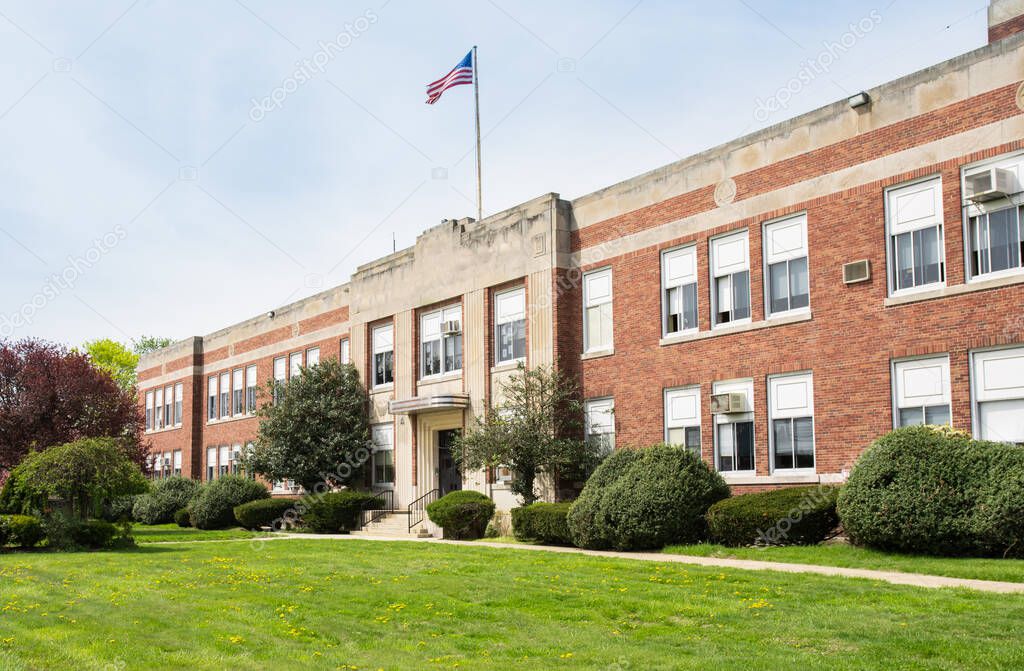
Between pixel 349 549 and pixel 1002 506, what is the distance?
43.2 ft

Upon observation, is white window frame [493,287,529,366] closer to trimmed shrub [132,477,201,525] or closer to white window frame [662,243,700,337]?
white window frame [662,243,700,337]

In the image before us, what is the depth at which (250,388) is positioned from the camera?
4666 centimetres

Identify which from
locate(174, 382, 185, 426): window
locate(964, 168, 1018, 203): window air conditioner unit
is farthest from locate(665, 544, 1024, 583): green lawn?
locate(174, 382, 185, 426): window

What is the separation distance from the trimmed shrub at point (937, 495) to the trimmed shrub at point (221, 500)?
2580 centimetres

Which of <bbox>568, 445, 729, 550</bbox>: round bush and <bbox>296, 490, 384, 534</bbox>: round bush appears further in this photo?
<bbox>296, 490, 384, 534</bbox>: round bush

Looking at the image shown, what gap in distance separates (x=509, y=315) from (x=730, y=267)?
7.82 meters

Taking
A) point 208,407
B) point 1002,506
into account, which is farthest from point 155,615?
point 208,407

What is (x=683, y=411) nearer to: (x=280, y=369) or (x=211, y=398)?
(x=280, y=369)

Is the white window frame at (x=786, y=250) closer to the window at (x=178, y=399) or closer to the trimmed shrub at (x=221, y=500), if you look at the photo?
the trimmed shrub at (x=221, y=500)

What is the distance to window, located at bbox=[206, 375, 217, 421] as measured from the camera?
1973 inches

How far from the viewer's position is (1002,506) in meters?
15.5

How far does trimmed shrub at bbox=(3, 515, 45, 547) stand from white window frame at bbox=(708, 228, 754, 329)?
15.9 m

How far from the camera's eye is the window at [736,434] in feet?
74.9

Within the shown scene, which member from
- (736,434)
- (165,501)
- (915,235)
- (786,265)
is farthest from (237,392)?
(915,235)
